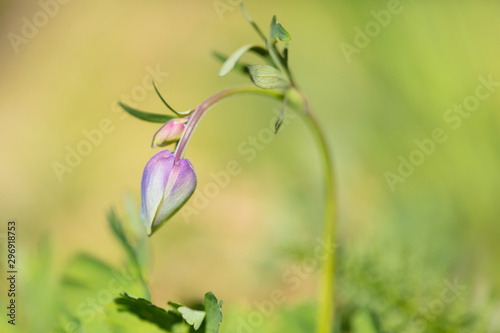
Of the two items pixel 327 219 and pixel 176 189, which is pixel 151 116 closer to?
pixel 176 189

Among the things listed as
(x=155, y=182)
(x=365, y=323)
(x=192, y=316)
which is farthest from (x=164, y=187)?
(x=365, y=323)

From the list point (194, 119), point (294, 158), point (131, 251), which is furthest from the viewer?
point (294, 158)

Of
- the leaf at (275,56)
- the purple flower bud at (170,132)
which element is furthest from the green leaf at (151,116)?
the leaf at (275,56)

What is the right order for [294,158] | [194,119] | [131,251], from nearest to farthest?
[194,119]
[131,251]
[294,158]

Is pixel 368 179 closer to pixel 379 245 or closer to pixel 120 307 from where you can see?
pixel 379 245

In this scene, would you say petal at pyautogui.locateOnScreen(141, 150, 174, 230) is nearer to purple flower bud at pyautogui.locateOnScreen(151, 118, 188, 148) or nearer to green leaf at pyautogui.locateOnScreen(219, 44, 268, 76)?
purple flower bud at pyautogui.locateOnScreen(151, 118, 188, 148)

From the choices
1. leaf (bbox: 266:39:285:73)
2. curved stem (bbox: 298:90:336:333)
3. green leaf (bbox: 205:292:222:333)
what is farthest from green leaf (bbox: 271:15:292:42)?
green leaf (bbox: 205:292:222:333)

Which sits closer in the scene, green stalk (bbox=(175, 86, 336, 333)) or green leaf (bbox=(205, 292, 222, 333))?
green leaf (bbox=(205, 292, 222, 333))

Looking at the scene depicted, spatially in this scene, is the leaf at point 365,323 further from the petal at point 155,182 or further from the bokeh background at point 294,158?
the petal at point 155,182
